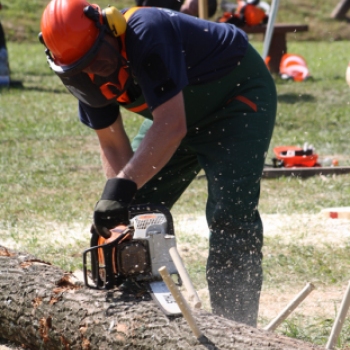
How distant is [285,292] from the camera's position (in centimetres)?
410

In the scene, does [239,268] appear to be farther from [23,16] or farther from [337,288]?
[23,16]

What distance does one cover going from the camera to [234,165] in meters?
3.38

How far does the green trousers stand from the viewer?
3.38m

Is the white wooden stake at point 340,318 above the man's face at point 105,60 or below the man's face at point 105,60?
below

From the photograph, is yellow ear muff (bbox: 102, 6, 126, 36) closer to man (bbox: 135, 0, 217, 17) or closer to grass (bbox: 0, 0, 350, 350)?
grass (bbox: 0, 0, 350, 350)

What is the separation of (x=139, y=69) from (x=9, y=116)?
753 centimetres

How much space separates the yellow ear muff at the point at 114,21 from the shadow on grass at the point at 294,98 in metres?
8.32

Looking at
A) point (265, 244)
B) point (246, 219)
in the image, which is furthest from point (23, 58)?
point (246, 219)

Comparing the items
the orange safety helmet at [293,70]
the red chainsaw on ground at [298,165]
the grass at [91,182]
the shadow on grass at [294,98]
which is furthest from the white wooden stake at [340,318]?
the orange safety helmet at [293,70]

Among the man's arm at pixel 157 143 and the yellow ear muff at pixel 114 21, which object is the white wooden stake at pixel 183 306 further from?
the yellow ear muff at pixel 114 21

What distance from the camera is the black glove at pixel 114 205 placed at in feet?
9.27

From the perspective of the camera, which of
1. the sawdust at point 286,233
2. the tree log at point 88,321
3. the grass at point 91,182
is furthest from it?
the grass at point 91,182

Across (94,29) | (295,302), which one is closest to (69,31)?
(94,29)

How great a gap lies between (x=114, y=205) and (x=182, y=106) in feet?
1.74
